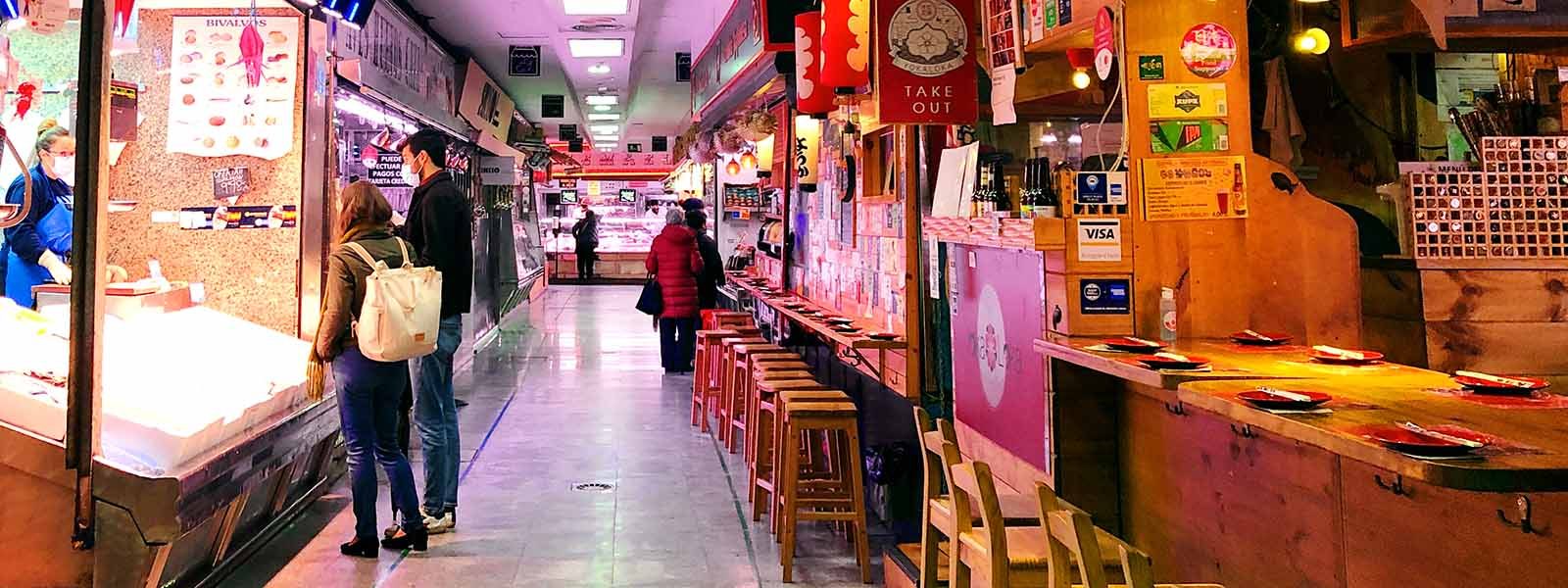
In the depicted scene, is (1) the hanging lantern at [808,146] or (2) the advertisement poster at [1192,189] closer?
(2) the advertisement poster at [1192,189]

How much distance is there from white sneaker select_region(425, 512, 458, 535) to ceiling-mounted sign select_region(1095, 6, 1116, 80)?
3259mm

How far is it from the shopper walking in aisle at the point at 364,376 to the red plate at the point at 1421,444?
11.2 feet

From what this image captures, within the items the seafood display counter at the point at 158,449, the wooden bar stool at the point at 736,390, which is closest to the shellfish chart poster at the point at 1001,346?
the wooden bar stool at the point at 736,390

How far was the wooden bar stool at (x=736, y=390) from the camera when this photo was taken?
20.8ft

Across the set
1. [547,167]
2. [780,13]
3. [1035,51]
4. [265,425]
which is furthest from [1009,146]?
[547,167]

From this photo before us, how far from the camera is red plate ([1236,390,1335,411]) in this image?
2.11 m

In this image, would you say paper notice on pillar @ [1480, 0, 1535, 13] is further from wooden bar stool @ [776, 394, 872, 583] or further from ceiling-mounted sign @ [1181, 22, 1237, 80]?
wooden bar stool @ [776, 394, 872, 583]

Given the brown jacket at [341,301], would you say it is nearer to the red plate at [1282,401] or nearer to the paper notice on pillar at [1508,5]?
the red plate at [1282,401]

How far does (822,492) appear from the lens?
452 centimetres

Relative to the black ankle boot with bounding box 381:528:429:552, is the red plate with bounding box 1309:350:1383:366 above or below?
above

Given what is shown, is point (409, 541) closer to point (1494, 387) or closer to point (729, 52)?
point (1494, 387)

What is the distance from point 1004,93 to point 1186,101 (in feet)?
2.03

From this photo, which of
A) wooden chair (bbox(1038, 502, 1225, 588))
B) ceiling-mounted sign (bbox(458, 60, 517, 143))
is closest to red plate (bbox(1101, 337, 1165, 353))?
wooden chair (bbox(1038, 502, 1225, 588))

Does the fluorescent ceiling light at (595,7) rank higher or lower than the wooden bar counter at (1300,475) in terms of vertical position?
higher
